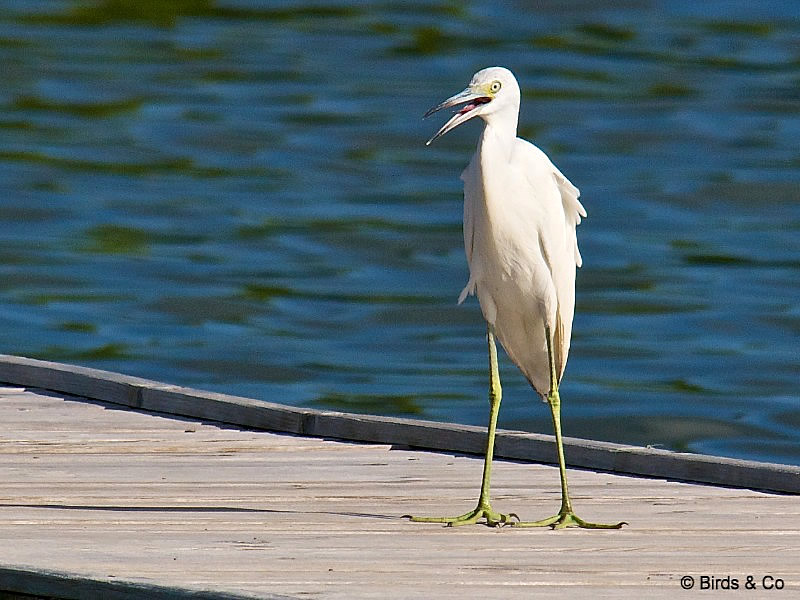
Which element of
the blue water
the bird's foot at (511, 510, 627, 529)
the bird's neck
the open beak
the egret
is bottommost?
the blue water

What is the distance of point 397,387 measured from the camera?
12797 mm

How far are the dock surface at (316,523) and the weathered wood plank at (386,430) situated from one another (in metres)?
0.05

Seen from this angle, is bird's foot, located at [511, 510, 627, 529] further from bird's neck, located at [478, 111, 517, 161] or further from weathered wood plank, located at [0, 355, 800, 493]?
bird's neck, located at [478, 111, 517, 161]

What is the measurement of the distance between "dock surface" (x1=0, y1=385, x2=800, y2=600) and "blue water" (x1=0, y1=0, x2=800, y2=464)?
544 cm

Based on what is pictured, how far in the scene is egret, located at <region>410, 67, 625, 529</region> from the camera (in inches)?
198

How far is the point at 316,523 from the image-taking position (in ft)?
16.6

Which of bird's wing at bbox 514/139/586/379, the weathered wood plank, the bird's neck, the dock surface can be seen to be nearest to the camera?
the dock surface

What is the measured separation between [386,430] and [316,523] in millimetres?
1062

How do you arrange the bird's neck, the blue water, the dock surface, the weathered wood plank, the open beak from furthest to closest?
the blue water → the weathered wood plank → the bird's neck → the open beak → the dock surface

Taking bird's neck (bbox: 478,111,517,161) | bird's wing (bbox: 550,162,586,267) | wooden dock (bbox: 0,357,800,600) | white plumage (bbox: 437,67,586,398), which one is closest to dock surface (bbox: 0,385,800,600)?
wooden dock (bbox: 0,357,800,600)

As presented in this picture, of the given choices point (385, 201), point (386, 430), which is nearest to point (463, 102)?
point (386, 430)

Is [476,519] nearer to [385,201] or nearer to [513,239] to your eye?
[513,239]

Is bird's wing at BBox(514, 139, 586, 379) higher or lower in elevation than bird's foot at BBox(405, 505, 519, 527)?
higher

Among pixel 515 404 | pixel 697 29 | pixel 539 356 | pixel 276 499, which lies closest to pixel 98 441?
pixel 276 499
